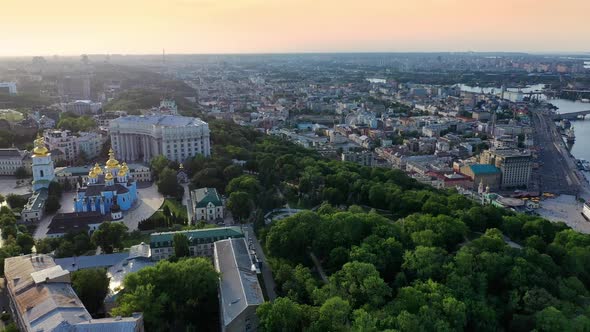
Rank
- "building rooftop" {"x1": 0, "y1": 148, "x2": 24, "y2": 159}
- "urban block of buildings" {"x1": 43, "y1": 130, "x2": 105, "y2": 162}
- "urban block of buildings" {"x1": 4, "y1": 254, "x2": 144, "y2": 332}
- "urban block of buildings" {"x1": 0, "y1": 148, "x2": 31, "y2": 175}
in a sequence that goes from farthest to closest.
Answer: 1. "urban block of buildings" {"x1": 43, "y1": 130, "x2": 105, "y2": 162}
2. "building rooftop" {"x1": 0, "y1": 148, "x2": 24, "y2": 159}
3. "urban block of buildings" {"x1": 0, "y1": 148, "x2": 31, "y2": 175}
4. "urban block of buildings" {"x1": 4, "y1": 254, "x2": 144, "y2": 332}

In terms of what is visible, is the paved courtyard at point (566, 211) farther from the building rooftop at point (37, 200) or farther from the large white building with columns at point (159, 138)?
the building rooftop at point (37, 200)

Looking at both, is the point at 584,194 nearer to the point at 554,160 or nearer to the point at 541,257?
the point at 554,160

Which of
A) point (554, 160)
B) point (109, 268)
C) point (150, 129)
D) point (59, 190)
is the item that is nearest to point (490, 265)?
point (109, 268)

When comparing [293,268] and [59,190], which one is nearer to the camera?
[293,268]

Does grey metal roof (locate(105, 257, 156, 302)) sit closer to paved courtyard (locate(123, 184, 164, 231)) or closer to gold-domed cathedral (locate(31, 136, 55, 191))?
paved courtyard (locate(123, 184, 164, 231))

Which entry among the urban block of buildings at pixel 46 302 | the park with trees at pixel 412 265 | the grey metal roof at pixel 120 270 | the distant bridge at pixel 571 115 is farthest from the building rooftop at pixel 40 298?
the distant bridge at pixel 571 115

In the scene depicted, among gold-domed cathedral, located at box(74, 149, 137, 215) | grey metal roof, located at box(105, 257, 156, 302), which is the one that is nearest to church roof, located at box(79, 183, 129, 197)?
gold-domed cathedral, located at box(74, 149, 137, 215)
